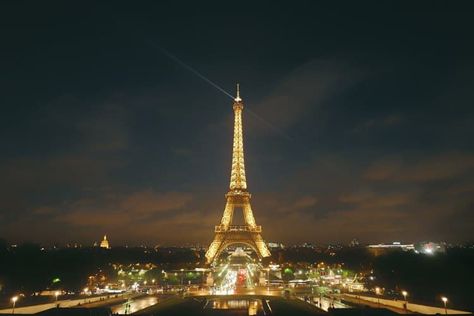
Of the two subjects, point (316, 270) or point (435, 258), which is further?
point (316, 270)

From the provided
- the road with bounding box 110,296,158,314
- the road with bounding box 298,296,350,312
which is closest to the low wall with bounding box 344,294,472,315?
the road with bounding box 298,296,350,312

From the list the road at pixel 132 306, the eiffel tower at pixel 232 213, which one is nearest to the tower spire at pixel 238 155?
the eiffel tower at pixel 232 213

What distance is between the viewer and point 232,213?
9700 cm

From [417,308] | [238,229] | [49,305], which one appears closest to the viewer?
[417,308]

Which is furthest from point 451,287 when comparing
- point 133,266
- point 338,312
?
point 133,266

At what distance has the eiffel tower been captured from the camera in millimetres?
94750

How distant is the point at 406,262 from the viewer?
6475 centimetres

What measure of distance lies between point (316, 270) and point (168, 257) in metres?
39.8

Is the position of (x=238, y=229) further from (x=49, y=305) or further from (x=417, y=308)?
(x=417, y=308)

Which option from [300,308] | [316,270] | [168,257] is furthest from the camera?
[168,257]

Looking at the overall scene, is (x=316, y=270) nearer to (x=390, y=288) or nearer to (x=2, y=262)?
(x=390, y=288)

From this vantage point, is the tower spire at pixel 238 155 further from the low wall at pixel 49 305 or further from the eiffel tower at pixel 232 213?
the low wall at pixel 49 305

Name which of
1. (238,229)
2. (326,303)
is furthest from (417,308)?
(238,229)

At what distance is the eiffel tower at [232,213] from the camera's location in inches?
3730
